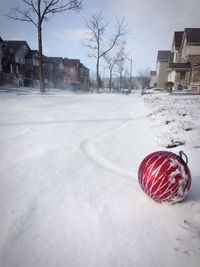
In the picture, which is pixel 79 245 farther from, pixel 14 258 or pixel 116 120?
pixel 116 120

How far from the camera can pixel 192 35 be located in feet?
113

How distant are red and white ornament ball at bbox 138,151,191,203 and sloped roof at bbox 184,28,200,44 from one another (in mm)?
37556

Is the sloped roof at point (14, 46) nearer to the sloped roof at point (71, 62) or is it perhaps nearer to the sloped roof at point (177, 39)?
the sloped roof at point (71, 62)

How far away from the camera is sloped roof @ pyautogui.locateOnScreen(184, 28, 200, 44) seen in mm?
33656

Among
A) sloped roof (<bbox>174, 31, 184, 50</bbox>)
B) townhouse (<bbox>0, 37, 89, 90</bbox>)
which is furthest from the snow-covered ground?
sloped roof (<bbox>174, 31, 184, 50</bbox>)

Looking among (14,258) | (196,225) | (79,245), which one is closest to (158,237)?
(196,225)

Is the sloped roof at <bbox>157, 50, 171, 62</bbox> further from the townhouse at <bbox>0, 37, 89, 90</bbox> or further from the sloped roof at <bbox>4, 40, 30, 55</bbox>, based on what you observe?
the sloped roof at <bbox>4, 40, 30, 55</bbox>

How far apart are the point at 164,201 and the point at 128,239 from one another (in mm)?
731

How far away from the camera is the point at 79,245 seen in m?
1.87

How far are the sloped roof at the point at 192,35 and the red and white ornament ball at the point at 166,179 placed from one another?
37556mm

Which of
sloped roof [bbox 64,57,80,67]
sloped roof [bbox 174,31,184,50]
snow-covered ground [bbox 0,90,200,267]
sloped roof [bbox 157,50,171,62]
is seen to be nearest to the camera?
snow-covered ground [bbox 0,90,200,267]

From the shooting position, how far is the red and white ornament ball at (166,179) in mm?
2311

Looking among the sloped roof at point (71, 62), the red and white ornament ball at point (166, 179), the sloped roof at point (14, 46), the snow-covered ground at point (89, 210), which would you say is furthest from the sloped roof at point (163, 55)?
the red and white ornament ball at point (166, 179)

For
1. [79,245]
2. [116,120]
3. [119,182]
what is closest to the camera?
[79,245]
